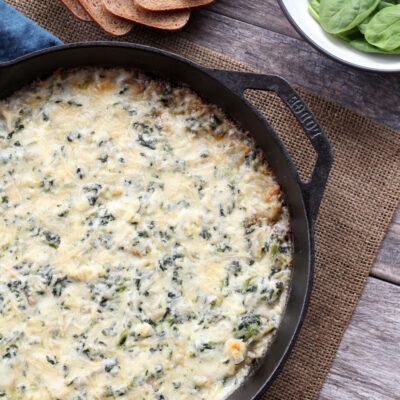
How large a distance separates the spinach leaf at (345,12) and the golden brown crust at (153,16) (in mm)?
639

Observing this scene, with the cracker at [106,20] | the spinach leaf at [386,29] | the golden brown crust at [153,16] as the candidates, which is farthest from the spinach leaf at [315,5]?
the cracker at [106,20]

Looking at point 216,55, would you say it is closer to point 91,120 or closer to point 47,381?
point 91,120

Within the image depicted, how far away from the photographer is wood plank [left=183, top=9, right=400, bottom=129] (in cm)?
279

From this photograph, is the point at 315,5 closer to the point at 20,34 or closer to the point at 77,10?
the point at 77,10

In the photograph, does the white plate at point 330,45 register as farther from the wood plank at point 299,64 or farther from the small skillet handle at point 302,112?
the small skillet handle at point 302,112

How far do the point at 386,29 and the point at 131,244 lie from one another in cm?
141

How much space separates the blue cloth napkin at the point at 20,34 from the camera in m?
2.68

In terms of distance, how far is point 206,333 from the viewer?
2402 millimetres

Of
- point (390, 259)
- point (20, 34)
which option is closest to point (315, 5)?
point (390, 259)

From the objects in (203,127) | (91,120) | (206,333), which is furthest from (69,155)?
(206,333)

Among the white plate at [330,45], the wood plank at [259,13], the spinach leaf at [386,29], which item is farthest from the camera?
the wood plank at [259,13]

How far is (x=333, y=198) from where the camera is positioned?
2744 millimetres

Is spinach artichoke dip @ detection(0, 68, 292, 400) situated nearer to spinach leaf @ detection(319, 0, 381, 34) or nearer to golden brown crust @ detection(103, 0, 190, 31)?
golden brown crust @ detection(103, 0, 190, 31)

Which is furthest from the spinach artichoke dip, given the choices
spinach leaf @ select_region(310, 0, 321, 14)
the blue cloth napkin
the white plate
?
spinach leaf @ select_region(310, 0, 321, 14)
